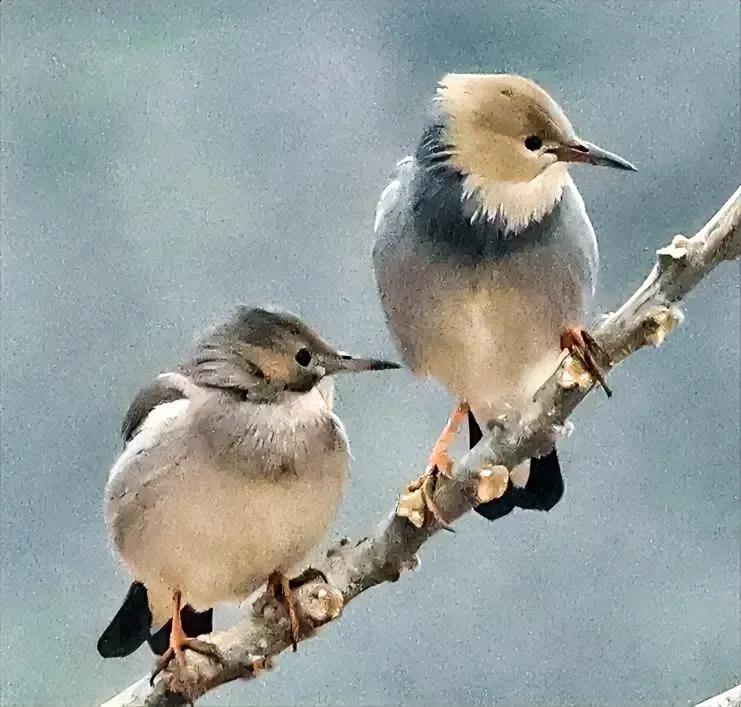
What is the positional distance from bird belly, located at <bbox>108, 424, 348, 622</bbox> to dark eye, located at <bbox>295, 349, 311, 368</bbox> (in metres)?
0.07

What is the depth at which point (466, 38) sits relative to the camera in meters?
1.10

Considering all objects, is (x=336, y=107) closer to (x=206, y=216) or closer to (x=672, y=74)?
(x=206, y=216)

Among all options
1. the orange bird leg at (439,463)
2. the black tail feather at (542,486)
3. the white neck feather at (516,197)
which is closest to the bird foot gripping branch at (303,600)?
the orange bird leg at (439,463)

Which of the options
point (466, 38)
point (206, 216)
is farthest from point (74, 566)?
point (466, 38)

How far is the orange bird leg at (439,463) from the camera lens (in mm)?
897

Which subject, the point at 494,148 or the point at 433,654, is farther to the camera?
the point at 433,654

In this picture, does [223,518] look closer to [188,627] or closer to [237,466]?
[237,466]

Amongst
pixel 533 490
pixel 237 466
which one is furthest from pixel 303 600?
pixel 533 490

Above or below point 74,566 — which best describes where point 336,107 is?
above

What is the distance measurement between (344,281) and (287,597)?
0.31 m

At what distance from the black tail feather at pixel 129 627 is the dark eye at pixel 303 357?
0.28m

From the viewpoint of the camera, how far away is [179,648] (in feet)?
3.03

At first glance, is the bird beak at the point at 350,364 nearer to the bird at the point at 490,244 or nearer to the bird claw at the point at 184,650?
the bird at the point at 490,244

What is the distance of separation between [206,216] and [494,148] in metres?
0.33
